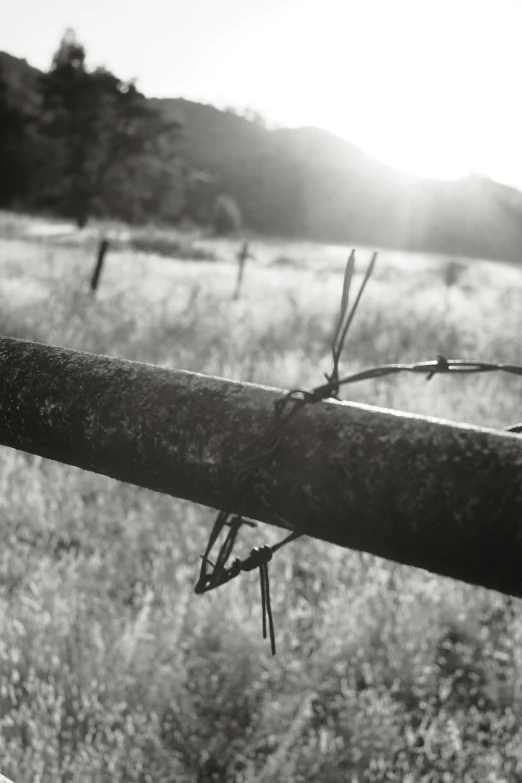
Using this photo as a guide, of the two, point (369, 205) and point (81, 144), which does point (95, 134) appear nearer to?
point (81, 144)

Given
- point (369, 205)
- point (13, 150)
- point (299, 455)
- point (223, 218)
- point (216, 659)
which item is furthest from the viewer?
point (369, 205)

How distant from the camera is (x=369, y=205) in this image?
3551 inches

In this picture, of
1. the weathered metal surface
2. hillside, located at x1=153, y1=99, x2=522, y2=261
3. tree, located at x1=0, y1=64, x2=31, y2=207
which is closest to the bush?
tree, located at x1=0, y1=64, x2=31, y2=207

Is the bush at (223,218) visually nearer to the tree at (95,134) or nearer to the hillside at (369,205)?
the tree at (95,134)

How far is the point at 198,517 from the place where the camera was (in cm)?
422

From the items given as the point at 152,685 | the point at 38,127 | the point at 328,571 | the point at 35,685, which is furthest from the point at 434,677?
the point at 38,127

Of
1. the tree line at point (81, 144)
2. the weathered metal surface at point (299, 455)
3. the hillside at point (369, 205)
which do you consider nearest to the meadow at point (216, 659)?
the weathered metal surface at point (299, 455)

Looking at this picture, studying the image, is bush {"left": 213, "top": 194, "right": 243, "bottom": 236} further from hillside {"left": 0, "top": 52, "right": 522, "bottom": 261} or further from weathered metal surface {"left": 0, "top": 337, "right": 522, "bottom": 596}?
weathered metal surface {"left": 0, "top": 337, "right": 522, "bottom": 596}

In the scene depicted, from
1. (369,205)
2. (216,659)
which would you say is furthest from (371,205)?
(216,659)

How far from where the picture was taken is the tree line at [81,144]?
45062mm

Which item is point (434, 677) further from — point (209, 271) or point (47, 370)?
point (209, 271)

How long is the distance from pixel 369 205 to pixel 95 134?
54.6 meters

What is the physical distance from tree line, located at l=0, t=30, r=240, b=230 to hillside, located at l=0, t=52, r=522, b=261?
24.6 metres

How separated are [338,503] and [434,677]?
9.01 feet
